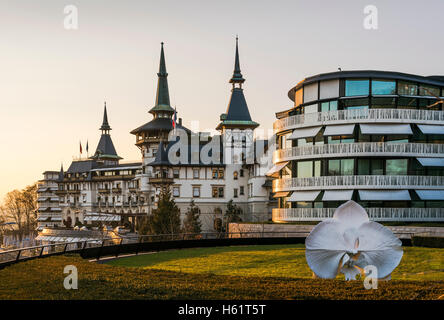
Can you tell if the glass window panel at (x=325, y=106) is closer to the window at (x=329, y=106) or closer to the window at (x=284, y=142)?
the window at (x=329, y=106)

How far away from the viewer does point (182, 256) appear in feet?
98.4

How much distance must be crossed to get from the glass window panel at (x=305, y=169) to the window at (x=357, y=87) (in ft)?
24.5

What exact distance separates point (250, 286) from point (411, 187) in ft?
114

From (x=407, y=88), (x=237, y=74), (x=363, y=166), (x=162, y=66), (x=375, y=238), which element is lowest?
(x=375, y=238)

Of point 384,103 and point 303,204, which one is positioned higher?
point 384,103

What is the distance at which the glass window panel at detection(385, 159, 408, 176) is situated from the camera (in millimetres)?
45031

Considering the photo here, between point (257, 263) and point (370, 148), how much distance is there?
2236 centimetres

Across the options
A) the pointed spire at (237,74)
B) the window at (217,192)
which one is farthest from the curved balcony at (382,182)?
the pointed spire at (237,74)

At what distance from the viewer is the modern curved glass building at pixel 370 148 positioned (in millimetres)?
43844

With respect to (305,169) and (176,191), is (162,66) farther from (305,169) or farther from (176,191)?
(305,169)

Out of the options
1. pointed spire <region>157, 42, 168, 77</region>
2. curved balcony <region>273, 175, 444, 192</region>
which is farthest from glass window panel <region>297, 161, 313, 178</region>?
pointed spire <region>157, 42, 168, 77</region>

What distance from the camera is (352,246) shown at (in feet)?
46.7

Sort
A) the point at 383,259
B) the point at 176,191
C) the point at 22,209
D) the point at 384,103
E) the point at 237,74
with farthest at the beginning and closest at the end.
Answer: the point at 22,209 → the point at 237,74 → the point at 176,191 → the point at 384,103 → the point at 383,259

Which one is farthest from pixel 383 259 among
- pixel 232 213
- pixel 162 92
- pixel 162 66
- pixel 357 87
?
pixel 162 66
